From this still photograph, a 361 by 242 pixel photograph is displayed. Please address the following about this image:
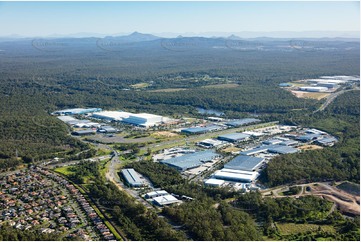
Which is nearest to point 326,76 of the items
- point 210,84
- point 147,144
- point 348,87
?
point 348,87

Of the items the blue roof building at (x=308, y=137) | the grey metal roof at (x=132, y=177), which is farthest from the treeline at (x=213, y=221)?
the blue roof building at (x=308, y=137)

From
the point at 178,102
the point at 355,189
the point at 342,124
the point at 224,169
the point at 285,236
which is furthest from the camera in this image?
the point at 178,102

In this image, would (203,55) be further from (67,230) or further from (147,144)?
(67,230)

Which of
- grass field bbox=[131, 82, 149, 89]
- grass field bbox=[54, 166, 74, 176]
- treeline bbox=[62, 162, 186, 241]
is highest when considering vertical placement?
treeline bbox=[62, 162, 186, 241]

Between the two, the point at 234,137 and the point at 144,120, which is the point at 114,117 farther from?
the point at 234,137

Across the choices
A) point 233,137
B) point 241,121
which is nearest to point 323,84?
point 241,121

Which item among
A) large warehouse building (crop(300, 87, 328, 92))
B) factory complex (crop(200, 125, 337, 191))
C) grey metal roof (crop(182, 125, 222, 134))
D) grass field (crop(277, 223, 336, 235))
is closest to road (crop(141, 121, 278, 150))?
grey metal roof (crop(182, 125, 222, 134))

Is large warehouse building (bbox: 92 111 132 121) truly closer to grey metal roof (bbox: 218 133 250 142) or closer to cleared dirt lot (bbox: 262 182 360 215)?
grey metal roof (bbox: 218 133 250 142)
